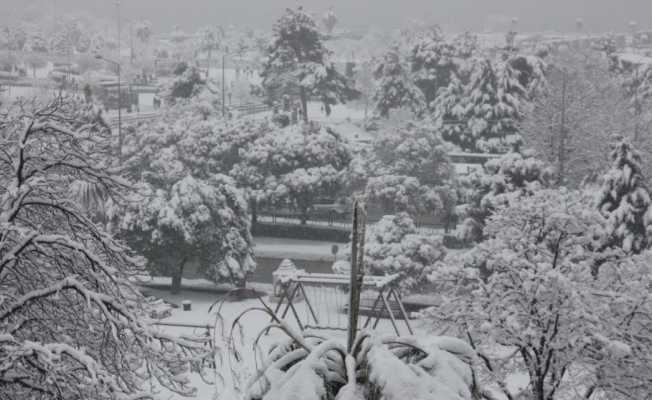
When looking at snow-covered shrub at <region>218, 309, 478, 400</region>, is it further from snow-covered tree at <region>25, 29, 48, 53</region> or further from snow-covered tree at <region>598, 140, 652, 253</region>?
snow-covered tree at <region>25, 29, 48, 53</region>

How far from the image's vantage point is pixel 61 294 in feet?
33.3

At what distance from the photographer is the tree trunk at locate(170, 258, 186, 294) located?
2864cm

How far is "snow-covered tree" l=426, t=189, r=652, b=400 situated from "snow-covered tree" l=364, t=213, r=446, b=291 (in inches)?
373

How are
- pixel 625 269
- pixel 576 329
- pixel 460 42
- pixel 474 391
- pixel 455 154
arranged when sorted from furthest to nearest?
pixel 460 42, pixel 455 154, pixel 625 269, pixel 576 329, pixel 474 391

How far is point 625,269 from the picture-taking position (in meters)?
15.8

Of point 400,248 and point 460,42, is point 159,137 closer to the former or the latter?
point 400,248

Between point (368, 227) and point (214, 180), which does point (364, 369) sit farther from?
point (214, 180)

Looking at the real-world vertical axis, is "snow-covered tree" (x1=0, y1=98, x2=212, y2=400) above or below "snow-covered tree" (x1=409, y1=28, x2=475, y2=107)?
below

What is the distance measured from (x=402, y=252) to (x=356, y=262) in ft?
77.1

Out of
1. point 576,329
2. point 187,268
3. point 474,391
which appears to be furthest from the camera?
point 187,268

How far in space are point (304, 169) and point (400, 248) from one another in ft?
39.2

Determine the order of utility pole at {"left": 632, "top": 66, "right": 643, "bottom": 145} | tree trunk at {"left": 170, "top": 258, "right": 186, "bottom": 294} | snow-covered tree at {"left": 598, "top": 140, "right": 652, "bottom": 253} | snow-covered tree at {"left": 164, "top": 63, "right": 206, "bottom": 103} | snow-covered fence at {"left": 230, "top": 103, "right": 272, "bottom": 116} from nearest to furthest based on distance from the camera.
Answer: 1. snow-covered tree at {"left": 598, "top": 140, "right": 652, "bottom": 253}
2. tree trunk at {"left": 170, "top": 258, "right": 186, "bottom": 294}
3. utility pole at {"left": 632, "top": 66, "right": 643, "bottom": 145}
4. snow-covered tree at {"left": 164, "top": 63, "right": 206, "bottom": 103}
5. snow-covered fence at {"left": 230, "top": 103, "right": 272, "bottom": 116}

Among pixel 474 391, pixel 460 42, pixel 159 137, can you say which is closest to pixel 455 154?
pixel 159 137

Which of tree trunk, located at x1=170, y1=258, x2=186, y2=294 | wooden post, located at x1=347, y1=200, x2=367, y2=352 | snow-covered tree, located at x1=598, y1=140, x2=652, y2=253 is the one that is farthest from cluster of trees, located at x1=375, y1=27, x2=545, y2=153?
wooden post, located at x1=347, y1=200, x2=367, y2=352
